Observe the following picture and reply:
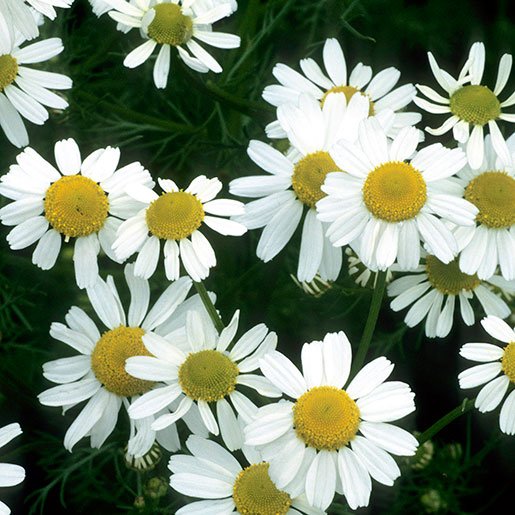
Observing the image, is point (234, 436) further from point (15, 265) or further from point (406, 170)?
point (15, 265)

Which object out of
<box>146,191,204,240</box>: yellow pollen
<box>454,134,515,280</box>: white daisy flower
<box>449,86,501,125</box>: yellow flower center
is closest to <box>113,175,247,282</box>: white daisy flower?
<box>146,191,204,240</box>: yellow pollen

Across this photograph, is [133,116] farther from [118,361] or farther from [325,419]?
[325,419]

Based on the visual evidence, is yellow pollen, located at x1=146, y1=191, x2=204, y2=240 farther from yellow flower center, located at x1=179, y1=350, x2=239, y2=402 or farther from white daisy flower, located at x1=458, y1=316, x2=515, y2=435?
white daisy flower, located at x1=458, y1=316, x2=515, y2=435

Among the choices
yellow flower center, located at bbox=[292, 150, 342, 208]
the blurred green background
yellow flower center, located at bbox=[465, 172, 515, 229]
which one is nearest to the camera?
yellow flower center, located at bbox=[292, 150, 342, 208]

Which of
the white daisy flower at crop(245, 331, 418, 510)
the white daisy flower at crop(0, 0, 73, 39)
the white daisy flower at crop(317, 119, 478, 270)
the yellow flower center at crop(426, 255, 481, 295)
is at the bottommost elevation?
the white daisy flower at crop(245, 331, 418, 510)

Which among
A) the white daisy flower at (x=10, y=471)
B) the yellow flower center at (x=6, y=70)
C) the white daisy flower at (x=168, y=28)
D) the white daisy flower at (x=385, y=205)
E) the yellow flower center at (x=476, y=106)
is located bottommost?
the white daisy flower at (x=10, y=471)

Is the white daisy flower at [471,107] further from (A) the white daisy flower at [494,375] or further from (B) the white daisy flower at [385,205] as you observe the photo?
(A) the white daisy flower at [494,375]

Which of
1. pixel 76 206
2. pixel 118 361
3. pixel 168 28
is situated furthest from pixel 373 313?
pixel 168 28

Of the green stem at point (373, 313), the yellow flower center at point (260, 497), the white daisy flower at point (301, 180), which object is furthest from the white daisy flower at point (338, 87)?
the yellow flower center at point (260, 497)
